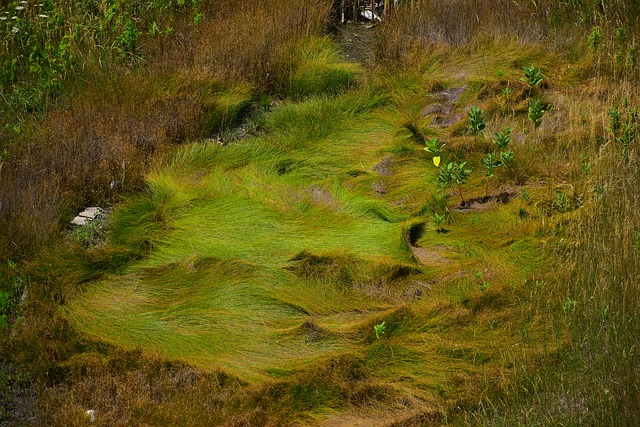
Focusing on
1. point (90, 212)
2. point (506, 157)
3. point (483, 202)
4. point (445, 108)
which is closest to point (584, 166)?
point (506, 157)

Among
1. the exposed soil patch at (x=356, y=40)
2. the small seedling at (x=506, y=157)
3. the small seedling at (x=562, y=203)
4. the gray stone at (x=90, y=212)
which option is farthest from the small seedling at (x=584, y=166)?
the gray stone at (x=90, y=212)

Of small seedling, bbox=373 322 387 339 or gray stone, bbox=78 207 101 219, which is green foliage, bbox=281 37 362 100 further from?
small seedling, bbox=373 322 387 339

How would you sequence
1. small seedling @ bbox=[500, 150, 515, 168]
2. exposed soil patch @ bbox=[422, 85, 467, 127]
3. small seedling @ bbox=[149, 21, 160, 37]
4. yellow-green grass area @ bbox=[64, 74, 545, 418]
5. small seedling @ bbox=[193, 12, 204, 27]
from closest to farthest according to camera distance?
1. yellow-green grass area @ bbox=[64, 74, 545, 418]
2. small seedling @ bbox=[500, 150, 515, 168]
3. exposed soil patch @ bbox=[422, 85, 467, 127]
4. small seedling @ bbox=[149, 21, 160, 37]
5. small seedling @ bbox=[193, 12, 204, 27]

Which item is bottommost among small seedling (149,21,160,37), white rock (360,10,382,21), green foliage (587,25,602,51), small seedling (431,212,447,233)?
A: small seedling (431,212,447,233)

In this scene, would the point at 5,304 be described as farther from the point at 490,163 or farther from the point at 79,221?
the point at 490,163

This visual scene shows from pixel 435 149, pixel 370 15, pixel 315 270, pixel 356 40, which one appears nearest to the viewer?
pixel 315 270

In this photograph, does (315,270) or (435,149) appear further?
(435,149)

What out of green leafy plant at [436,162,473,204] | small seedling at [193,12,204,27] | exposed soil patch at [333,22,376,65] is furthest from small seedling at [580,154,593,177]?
small seedling at [193,12,204,27]

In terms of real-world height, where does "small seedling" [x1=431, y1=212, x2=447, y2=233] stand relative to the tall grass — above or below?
below

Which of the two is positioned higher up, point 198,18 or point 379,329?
Result: point 198,18

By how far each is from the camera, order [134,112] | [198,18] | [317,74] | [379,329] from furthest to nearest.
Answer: [198,18] < [317,74] < [134,112] < [379,329]
